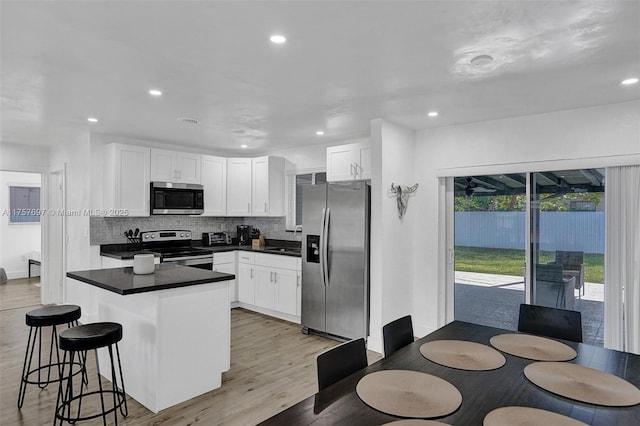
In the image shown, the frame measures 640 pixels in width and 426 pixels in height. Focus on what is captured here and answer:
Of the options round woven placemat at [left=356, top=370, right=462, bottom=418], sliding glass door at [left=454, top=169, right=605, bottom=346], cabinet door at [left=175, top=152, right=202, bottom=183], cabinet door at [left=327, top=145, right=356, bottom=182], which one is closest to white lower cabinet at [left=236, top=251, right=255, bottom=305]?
cabinet door at [left=175, top=152, right=202, bottom=183]

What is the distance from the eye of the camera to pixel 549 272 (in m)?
3.83

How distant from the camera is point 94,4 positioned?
186 cm

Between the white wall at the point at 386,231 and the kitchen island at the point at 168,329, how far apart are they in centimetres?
161

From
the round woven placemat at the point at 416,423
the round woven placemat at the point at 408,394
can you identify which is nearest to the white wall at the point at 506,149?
the round woven placemat at the point at 408,394

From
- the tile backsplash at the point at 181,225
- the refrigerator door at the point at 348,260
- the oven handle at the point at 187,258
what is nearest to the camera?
the refrigerator door at the point at 348,260

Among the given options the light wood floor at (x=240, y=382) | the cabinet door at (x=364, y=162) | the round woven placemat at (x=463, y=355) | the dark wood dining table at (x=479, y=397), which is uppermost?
the cabinet door at (x=364, y=162)

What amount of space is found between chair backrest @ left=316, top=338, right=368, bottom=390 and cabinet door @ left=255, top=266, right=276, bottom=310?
336cm

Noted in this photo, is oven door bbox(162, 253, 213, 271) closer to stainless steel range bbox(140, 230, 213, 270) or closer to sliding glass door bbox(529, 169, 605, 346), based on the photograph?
stainless steel range bbox(140, 230, 213, 270)

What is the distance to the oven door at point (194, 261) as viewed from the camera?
488 centimetres

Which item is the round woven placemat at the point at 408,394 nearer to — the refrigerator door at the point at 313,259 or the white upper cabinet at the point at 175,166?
the refrigerator door at the point at 313,259

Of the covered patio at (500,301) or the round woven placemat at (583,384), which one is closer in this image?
the round woven placemat at (583,384)

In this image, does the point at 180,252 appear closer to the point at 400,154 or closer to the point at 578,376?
the point at 400,154

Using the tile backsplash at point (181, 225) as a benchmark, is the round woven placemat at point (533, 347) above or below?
below

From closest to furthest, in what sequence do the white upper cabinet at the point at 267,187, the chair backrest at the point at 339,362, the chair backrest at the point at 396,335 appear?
1. the chair backrest at the point at 339,362
2. the chair backrest at the point at 396,335
3. the white upper cabinet at the point at 267,187
